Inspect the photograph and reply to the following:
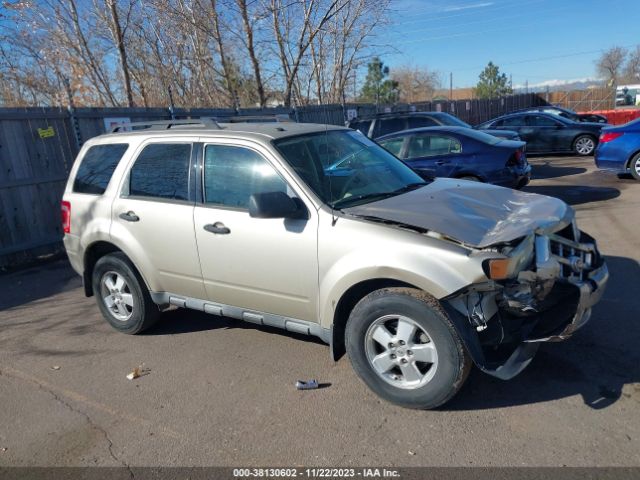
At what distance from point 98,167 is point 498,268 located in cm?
392

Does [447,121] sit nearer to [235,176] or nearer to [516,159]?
[516,159]

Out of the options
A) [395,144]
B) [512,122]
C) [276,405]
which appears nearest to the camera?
[276,405]

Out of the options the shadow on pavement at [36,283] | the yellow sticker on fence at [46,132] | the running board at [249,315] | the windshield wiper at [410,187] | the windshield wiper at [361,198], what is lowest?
the shadow on pavement at [36,283]

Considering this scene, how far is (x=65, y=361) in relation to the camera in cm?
451

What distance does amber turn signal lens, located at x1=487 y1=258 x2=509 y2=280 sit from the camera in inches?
116

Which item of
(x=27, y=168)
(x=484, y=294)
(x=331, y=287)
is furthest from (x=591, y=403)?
(x=27, y=168)

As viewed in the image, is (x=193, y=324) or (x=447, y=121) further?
(x=447, y=121)

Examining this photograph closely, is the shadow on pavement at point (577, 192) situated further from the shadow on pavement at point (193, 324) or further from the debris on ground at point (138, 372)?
the debris on ground at point (138, 372)

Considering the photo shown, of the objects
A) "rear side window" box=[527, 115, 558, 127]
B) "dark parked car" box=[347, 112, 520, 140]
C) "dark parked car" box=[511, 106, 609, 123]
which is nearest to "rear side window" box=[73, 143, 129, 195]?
"dark parked car" box=[347, 112, 520, 140]

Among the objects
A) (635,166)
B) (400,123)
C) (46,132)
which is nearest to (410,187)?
(46,132)

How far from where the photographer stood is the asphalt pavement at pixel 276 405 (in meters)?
2.98

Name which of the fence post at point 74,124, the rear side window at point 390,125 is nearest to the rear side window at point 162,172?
the fence post at point 74,124

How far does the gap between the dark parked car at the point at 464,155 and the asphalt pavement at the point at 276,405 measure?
3.79 metres

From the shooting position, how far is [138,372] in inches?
164
